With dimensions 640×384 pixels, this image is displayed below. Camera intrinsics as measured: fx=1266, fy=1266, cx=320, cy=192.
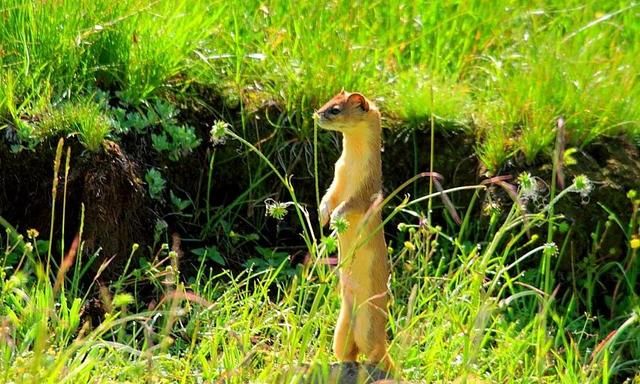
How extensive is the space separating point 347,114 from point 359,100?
0.06 meters

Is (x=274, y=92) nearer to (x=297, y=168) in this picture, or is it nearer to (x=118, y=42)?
(x=297, y=168)

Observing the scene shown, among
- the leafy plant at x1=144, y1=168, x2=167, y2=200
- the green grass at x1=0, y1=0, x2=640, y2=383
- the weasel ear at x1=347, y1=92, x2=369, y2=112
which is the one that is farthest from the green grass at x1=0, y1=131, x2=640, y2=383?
the weasel ear at x1=347, y1=92, x2=369, y2=112

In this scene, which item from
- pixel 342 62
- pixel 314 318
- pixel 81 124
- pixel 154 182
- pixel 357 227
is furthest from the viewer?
pixel 342 62

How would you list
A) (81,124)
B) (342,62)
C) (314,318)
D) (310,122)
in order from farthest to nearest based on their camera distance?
(342,62), (310,122), (81,124), (314,318)

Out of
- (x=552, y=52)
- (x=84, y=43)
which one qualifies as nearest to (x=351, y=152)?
(x=84, y=43)

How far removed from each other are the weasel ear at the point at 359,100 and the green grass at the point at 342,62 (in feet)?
2.69

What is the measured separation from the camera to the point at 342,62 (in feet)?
16.7

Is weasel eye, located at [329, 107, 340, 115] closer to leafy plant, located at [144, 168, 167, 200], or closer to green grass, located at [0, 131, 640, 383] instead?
green grass, located at [0, 131, 640, 383]

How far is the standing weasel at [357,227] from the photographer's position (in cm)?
376

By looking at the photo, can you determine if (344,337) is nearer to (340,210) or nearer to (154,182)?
(340,210)

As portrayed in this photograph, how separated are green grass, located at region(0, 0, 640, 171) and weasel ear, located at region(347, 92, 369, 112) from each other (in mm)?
820

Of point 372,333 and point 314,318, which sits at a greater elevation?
point 314,318

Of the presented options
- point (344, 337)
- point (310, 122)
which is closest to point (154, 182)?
point (310, 122)

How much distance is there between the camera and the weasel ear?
12.5 ft
